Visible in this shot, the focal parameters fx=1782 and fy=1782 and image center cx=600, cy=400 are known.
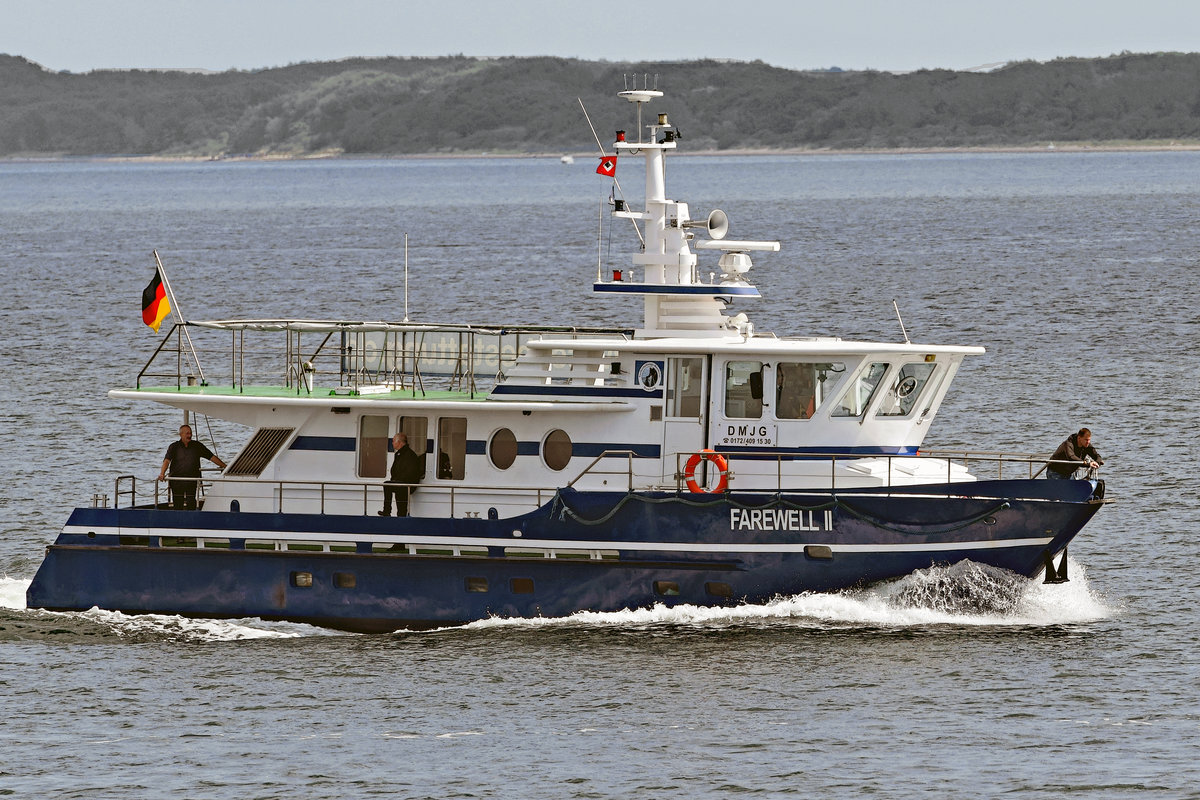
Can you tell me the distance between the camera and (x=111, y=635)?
978 inches

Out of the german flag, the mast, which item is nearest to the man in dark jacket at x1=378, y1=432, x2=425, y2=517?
the mast

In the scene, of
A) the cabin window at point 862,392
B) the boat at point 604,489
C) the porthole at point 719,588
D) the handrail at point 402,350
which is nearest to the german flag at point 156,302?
the handrail at point 402,350

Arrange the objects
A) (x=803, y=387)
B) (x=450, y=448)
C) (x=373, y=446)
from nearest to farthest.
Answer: (x=803, y=387), (x=450, y=448), (x=373, y=446)

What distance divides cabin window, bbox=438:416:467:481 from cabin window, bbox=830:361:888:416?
517cm

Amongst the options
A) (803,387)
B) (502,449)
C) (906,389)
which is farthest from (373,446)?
(906,389)

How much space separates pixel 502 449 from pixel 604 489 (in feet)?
5.07

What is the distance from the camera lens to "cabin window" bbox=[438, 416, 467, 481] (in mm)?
24906

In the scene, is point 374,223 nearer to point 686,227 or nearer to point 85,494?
point 85,494

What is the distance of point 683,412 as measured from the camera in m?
24.4

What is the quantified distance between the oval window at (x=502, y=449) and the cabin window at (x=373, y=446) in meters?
1.51

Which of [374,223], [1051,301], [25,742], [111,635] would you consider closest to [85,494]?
[111,635]

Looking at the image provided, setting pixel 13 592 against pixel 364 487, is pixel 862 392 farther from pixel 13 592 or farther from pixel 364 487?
pixel 13 592

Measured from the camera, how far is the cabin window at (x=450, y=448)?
24906 mm

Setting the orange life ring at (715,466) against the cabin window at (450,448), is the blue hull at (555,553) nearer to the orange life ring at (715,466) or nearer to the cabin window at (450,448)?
the orange life ring at (715,466)
